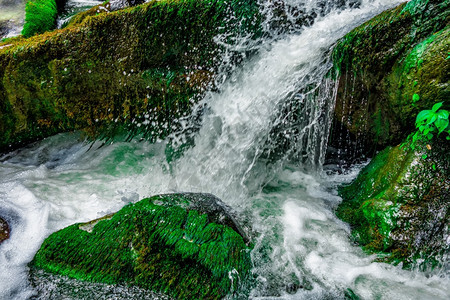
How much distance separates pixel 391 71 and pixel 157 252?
3.40 m

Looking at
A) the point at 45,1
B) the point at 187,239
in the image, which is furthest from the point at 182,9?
the point at 45,1

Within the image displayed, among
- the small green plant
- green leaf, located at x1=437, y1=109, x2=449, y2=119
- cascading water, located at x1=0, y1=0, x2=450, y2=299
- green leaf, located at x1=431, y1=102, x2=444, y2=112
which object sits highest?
green leaf, located at x1=431, y1=102, x2=444, y2=112

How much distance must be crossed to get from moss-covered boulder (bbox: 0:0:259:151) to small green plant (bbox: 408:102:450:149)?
8.82ft

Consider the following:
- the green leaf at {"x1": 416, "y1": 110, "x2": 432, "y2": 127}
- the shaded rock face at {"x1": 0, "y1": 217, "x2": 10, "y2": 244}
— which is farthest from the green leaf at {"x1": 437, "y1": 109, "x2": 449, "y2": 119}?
the shaded rock face at {"x1": 0, "y1": 217, "x2": 10, "y2": 244}

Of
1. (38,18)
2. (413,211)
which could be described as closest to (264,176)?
(413,211)

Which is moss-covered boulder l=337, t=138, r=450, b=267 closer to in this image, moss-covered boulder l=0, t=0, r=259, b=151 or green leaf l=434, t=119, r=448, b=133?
green leaf l=434, t=119, r=448, b=133

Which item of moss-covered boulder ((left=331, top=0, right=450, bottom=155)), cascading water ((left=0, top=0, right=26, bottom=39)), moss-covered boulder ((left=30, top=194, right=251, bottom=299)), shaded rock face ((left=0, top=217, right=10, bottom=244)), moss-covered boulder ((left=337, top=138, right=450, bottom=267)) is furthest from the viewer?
cascading water ((left=0, top=0, right=26, bottom=39))

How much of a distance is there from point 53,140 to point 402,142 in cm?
607

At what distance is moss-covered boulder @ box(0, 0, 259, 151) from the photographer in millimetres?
4910

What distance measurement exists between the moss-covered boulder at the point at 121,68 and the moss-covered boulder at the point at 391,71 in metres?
1.67

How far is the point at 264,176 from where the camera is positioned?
5.23 metres

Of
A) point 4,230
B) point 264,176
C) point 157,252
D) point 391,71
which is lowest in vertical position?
point 264,176

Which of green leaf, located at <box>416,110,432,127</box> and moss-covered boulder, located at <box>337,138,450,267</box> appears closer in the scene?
moss-covered boulder, located at <box>337,138,450,267</box>

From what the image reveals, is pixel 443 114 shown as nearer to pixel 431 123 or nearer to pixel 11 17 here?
pixel 431 123
